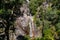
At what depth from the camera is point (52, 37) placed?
23.3m

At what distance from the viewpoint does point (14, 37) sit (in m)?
23.5

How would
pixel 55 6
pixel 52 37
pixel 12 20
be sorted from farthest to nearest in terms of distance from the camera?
pixel 55 6, pixel 52 37, pixel 12 20

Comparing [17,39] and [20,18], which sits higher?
[20,18]

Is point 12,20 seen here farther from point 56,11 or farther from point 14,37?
point 56,11

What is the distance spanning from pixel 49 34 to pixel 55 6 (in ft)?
11.0

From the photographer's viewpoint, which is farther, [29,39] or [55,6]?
[55,6]

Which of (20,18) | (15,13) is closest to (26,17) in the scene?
(20,18)

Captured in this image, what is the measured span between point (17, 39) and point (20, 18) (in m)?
2.20

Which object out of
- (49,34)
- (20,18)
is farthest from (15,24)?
(49,34)

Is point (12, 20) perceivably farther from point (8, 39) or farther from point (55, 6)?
point (55, 6)

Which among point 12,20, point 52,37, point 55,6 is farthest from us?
point 55,6

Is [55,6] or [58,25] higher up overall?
[55,6]

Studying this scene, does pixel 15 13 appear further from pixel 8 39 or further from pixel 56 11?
pixel 56 11

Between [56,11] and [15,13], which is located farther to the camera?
[56,11]
